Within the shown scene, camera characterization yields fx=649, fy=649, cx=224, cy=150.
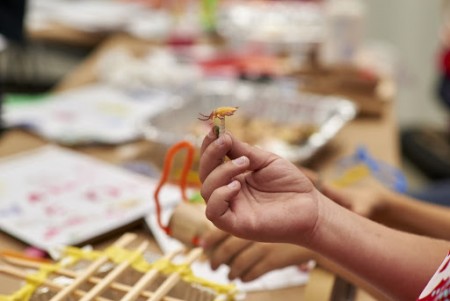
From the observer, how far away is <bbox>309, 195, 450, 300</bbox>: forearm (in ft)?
2.18

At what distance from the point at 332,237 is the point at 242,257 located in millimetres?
181

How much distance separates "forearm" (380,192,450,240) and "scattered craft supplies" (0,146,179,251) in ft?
1.16

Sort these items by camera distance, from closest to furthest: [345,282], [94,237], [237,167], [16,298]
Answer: [237,167], [16,298], [345,282], [94,237]

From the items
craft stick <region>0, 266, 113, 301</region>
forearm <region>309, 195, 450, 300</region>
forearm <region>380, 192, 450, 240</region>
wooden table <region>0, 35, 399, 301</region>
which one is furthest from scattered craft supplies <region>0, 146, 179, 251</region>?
forearm <region>309, 195, 450, 300</region>

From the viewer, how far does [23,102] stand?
1707mm

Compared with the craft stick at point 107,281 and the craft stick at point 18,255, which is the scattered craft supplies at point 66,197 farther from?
the craft stick at point 107,281

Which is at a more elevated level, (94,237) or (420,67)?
(94,237)

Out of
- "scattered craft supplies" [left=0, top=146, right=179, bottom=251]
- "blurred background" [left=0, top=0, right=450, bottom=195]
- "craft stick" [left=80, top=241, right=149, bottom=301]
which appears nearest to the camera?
"craft stick" [left=80, top=241, right=149, bottom=301]

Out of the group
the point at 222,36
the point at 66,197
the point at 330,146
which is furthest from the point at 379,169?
the point at 222,36

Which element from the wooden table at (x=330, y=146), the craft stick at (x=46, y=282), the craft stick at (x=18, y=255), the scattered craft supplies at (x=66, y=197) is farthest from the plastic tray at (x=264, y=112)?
the craft stick at (x=46, y=282)

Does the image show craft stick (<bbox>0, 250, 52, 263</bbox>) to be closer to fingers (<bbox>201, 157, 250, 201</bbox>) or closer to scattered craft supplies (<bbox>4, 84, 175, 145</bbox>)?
fingers (<bbox>201, 157, 250, 201</bbox>)

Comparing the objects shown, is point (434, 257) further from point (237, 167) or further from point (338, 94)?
point (338, 94)

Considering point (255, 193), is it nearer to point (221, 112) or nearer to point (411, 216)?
point (221, 112)

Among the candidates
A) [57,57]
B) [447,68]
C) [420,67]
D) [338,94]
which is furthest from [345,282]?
[420,67]
